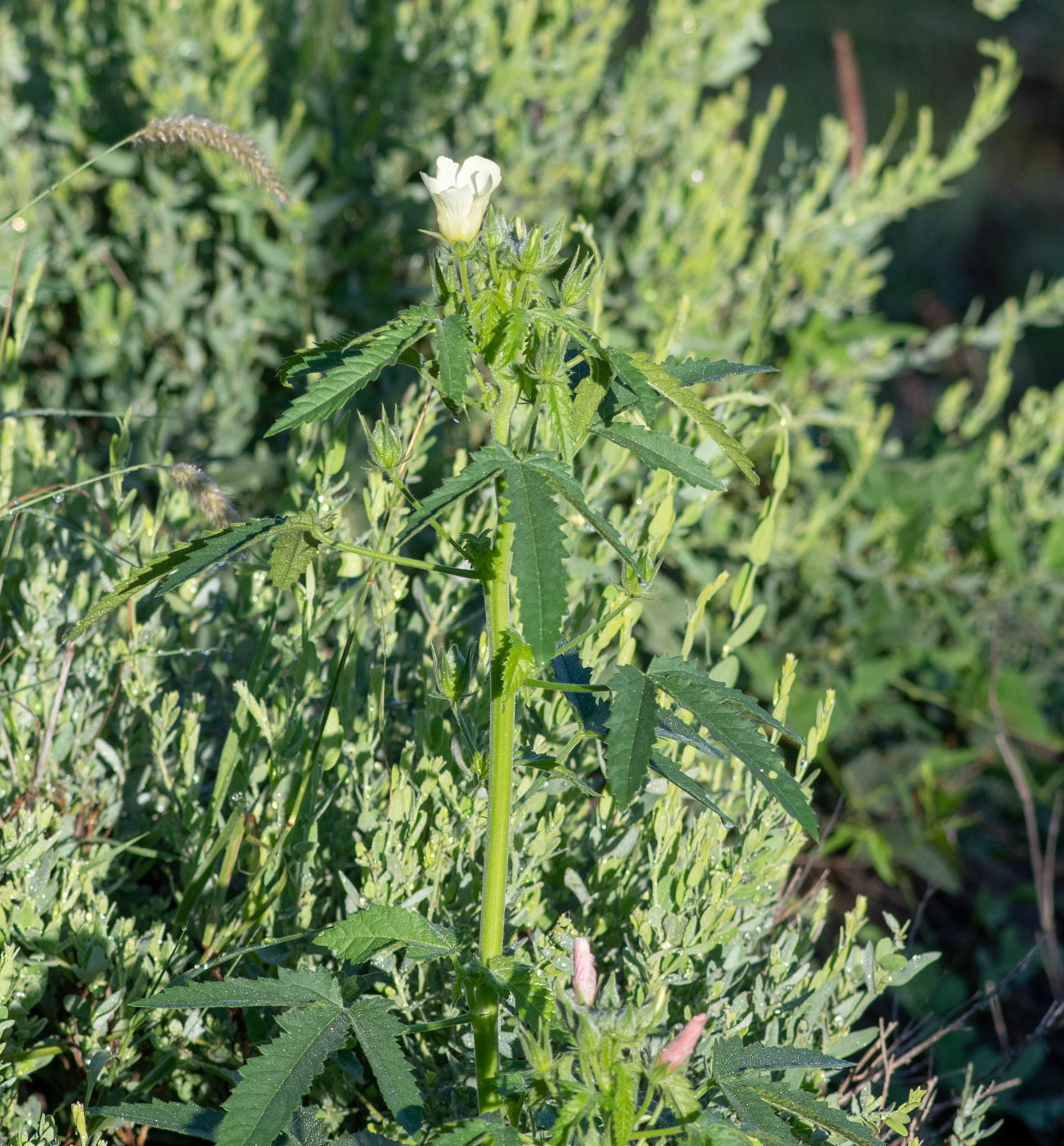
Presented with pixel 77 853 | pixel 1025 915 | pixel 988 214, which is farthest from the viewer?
pixel 988 214

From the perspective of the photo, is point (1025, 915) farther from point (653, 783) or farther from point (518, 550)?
point (518, 550)

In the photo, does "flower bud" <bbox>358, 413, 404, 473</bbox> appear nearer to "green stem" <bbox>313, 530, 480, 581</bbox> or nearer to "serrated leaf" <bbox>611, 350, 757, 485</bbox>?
"green stem" <bbox>313, 530, 480, 581</bbox>

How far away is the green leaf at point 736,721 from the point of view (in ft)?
2.35

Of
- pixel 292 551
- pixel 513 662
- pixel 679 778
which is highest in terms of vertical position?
pixel 292 551

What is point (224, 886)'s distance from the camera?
41.6 inches

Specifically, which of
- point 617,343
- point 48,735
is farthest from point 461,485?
point 617,343

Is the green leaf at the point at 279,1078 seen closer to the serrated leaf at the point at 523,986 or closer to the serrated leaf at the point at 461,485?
the serrated leaf at the point at 523,986

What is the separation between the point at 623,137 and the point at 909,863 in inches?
57.2

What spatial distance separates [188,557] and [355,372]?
0.61 feet

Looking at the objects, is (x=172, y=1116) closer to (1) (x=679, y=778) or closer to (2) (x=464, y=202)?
(1) (x=679, y=778)

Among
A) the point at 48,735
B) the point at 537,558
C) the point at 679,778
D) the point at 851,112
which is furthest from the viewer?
the point at 851,112

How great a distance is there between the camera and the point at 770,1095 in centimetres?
77

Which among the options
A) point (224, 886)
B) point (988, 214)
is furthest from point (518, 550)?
point (988, 214)

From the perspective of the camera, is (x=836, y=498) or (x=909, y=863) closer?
(x=909, y=863)
